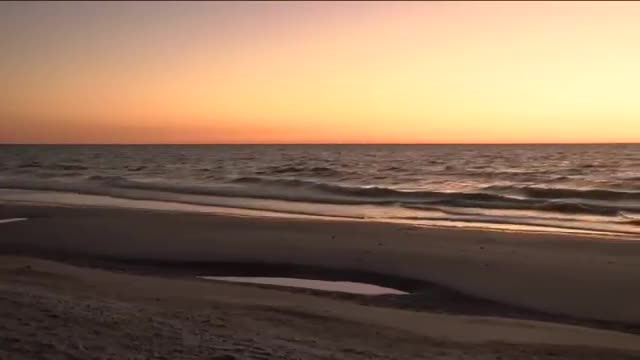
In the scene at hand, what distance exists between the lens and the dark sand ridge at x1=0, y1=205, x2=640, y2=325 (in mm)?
9703

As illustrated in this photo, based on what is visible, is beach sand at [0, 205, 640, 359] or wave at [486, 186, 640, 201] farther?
wave at [486, 186, 640, 201]

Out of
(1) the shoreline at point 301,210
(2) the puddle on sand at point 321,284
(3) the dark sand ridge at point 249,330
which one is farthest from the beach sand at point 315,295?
(1) the shoreline at point 301,210

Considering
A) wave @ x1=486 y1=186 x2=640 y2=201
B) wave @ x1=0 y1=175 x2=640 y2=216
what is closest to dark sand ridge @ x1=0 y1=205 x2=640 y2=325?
wave @ x1=0 y1=175 x2=640 y2=216

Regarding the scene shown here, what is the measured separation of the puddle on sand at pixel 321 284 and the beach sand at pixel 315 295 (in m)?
0.44

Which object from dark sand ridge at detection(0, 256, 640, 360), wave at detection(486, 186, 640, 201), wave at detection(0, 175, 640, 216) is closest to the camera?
dark sand ridge at detection(0, 256, 640, 360)

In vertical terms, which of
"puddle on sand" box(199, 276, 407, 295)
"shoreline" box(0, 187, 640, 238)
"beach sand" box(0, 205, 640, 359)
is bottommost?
"shoreline" box(0, 187, 640, 238)

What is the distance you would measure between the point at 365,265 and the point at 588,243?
577 centimetres

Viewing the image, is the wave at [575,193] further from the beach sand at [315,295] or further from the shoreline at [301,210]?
the beach sand at [315,295]

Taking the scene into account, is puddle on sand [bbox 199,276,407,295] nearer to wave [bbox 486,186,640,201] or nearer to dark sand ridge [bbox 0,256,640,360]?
dark sand ridge [bbox 0,256,640,360]

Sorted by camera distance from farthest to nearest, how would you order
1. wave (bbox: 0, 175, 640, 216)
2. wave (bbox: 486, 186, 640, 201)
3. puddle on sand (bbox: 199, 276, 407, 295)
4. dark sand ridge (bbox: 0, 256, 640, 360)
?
wave (bbox: 486, 186, 640, 201)
wave (bbox: 0, 175, 640, 216)
puddle on sand (bbox: 199, 276, 407, 295)
dark sand ridge (bbox: 0, 256, 640, 360)

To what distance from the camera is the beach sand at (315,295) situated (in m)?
6.30

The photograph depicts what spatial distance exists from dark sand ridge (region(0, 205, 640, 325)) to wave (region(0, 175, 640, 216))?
780cm

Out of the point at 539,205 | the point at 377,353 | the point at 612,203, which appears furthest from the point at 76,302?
the point at 612,203

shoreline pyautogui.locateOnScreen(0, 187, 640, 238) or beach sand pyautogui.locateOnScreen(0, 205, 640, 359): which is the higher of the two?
beach sand pyautogui.locateOnScreen(0, 205, 640, 359)
